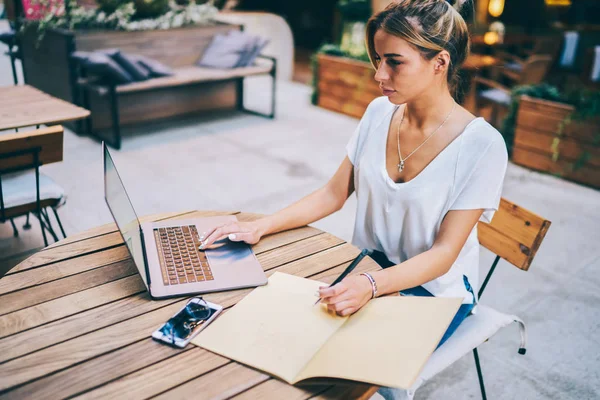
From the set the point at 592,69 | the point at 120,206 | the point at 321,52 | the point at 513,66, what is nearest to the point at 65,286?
the point at 120,206

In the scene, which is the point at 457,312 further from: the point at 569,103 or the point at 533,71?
the point at 533,71

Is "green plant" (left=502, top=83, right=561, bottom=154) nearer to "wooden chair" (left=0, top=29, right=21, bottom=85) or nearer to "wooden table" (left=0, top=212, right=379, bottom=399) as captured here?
"wooden table" (left=0, top=212, right=379, bottom=399)

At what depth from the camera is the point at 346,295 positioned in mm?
1166

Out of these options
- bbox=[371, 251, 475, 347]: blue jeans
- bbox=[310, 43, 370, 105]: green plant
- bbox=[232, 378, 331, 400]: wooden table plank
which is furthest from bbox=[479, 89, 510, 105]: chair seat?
bbox=[232, 378, 331, 400]: wooden table plank

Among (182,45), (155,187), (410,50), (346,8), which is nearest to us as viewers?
(410,50)

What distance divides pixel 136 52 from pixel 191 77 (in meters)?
0.65

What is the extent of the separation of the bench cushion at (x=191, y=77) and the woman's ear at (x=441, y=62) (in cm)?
364

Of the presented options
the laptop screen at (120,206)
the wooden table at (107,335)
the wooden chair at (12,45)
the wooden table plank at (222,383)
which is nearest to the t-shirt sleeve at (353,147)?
the wooden table at (107,335)

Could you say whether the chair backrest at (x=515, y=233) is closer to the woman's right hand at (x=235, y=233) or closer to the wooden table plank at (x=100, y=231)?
the woman's right hand at (x=235, y=233)

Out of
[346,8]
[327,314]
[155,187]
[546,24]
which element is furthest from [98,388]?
[546,24]

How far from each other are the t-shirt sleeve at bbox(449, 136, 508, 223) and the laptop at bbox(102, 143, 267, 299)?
1.90 feet

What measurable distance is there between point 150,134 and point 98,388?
4.36 meters

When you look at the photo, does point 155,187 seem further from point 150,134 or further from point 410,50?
point 410,50

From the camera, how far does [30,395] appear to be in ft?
3.10
